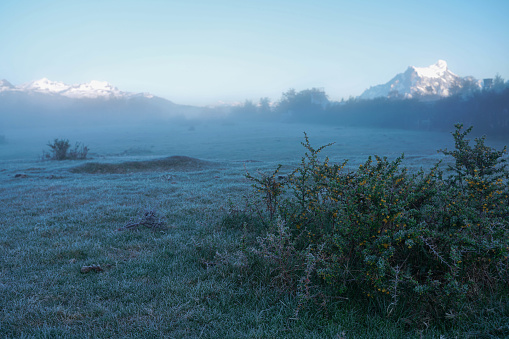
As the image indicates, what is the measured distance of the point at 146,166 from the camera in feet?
54.2

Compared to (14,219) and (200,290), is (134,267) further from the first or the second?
(14,219)

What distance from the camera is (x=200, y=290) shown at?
3340 mm

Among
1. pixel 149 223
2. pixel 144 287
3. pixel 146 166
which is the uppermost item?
pixel 146 166

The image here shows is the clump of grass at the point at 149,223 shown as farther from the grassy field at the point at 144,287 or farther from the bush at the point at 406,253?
the bush at the point at 406,253

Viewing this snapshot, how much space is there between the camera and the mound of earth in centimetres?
1552

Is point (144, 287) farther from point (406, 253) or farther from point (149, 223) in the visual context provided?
point (406, 253)

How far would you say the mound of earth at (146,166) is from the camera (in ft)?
50.9

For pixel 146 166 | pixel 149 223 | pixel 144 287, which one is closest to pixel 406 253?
pixel 144 287

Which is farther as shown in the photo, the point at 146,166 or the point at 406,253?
the point at 146,166

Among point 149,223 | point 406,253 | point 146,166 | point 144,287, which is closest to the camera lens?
point 406,253

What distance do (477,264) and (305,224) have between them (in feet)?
6.23

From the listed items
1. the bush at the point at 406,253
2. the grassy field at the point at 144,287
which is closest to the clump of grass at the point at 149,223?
the grassy field at the point at 144,287

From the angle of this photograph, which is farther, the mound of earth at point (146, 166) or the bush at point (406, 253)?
the mound of earth at point (146, 166)

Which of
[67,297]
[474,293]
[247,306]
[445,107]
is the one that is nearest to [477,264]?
[474,293]
